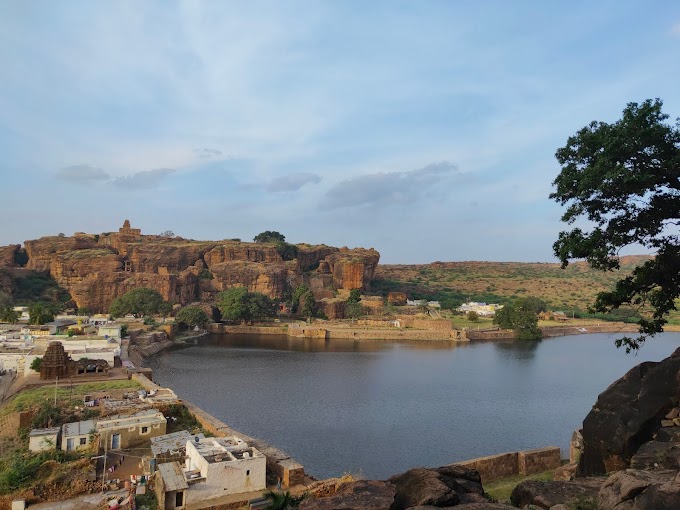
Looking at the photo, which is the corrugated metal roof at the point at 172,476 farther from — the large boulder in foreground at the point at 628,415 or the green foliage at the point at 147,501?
the large boulder in foreground at the point at 628,415

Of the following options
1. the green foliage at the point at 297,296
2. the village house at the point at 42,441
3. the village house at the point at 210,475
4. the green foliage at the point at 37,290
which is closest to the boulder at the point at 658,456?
the village house at the point at 210,475

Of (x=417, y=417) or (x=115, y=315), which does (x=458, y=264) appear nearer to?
(x=115, y=315)

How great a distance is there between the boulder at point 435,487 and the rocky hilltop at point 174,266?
62.8 m

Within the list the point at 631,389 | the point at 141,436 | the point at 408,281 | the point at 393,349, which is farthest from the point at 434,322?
the point at 631,389

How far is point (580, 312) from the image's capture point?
79.5 m

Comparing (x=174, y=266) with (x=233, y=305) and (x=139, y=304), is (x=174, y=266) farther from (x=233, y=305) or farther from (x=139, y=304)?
(x=139, y=304)

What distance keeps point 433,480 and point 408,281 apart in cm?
9787

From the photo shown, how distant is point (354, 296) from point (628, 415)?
213 feet

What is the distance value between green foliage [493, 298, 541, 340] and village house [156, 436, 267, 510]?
51.1m

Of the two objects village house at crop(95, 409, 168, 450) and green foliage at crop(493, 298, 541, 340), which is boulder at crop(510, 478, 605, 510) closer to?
village house at crop(95, 409, 168, 450)

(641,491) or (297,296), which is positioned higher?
(297,296)

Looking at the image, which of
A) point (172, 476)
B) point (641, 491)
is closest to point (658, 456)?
point (641, 491)

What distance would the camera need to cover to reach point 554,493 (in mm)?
7285

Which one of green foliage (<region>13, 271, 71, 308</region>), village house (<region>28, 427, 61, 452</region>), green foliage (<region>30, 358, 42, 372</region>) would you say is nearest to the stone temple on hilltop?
green foliage (<region>30, 358, 42, 372</region>)
